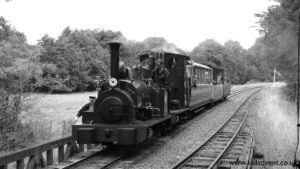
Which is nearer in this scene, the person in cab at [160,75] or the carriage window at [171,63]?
the person in cab at [160,75]

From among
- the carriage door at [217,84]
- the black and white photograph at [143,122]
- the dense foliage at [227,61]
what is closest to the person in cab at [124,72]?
the black and white photograph at [143,122]

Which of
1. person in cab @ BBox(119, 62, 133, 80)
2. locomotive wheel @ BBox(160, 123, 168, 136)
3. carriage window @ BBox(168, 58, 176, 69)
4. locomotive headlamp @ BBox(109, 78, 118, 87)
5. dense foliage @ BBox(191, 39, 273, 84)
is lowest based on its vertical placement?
locomotive wheel @ BBox(160, 123, 168, 136)

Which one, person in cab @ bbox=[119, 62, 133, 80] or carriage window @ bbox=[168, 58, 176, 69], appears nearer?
person in cab @ bbox=[119, 62, 133, 80]

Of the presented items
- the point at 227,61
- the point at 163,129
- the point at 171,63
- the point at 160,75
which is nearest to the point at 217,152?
the point at 163,129

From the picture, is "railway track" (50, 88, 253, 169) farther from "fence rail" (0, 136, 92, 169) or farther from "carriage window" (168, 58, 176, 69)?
"carriage window" (168, 58, 176, 69)

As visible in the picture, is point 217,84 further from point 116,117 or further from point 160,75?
point 116,117

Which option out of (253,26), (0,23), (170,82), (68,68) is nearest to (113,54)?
(170,82)

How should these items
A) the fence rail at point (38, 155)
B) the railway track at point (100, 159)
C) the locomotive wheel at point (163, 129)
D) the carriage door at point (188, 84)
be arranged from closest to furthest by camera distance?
the fence rail at point (38, 155) < the railway track at point (100, 159) < the locomotive wheel at point (163, 129) < the carriage door at point (188, 84)

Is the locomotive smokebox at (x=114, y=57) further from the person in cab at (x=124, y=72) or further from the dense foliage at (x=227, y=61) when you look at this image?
the dense foliage at (x=227, y=61)

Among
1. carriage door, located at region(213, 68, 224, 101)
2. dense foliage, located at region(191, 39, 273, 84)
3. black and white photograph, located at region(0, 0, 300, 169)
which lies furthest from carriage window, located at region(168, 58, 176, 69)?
dense foliage, located at region(191, 39, 273, 84)

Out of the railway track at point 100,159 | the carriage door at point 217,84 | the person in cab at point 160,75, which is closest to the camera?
the railway track at point 100,159

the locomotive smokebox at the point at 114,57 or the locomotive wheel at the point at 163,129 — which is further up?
the locomotive smokebox at the point at 114,57

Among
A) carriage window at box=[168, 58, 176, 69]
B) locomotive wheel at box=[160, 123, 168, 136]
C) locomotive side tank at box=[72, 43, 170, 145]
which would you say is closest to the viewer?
locomotive side tank at box=[72, 43, 170, 145]

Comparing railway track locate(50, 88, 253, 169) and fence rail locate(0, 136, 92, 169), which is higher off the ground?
fence rail locate(0, 136, 92, 169)
